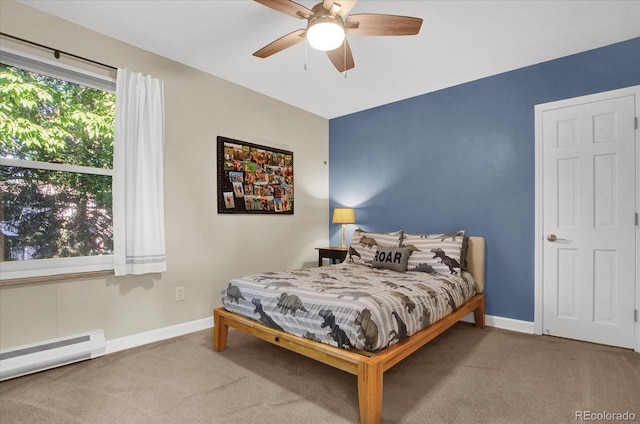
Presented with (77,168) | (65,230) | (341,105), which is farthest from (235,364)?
(341,105)

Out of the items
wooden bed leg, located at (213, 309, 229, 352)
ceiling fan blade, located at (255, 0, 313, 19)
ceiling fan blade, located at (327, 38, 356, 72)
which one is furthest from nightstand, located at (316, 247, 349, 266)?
ceiling fan blade, located at (255, 0, 313, 19)

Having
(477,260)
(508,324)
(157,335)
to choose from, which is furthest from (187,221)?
(508,324)

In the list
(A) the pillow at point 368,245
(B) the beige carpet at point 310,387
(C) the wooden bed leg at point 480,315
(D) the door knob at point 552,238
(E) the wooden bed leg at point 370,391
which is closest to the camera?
(E) the wooden bed leg at point 370,391

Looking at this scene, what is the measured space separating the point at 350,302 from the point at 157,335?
1.99 meters

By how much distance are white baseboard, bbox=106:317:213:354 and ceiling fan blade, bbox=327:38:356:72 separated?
270 cm

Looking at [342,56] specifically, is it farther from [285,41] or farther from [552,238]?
[552,238]

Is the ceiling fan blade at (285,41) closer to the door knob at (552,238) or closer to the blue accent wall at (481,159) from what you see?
the blue accent wall at (481,159)

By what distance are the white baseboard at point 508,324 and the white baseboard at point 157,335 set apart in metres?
2.79

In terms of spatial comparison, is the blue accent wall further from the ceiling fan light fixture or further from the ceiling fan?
the ceiling fan light fixture

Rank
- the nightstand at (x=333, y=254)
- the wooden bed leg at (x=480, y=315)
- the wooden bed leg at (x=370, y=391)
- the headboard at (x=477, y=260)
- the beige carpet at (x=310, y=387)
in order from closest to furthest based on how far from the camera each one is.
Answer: the wooden bed leg at (x=370, y=391)
the beige carpet at (x=310, y=387)
the wooden bed leg at (x=480, y=315)
the headboard at (x=477, y=260)
the nightstand at (x=333, y=254)

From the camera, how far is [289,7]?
1.91 meters

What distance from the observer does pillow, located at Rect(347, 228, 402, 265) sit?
3.50m

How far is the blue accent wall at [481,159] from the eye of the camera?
301cm

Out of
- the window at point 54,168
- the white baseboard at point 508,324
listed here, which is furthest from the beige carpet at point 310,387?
the window at point 54,168
